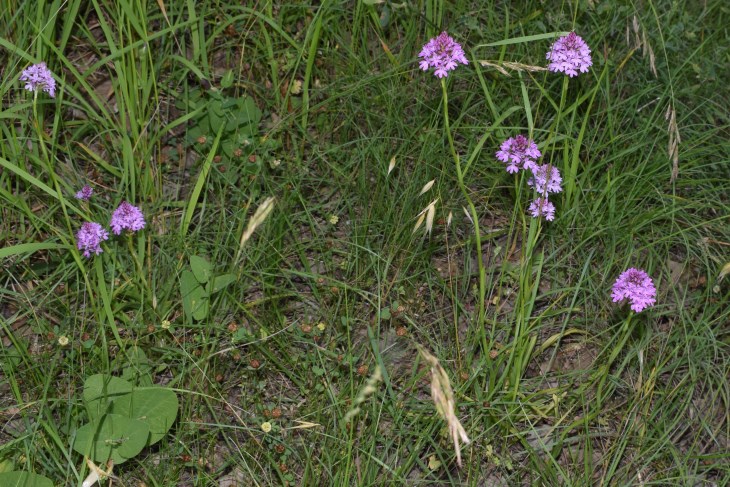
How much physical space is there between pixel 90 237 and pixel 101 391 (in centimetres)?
53

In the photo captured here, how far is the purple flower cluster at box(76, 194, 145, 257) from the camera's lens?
2684mm

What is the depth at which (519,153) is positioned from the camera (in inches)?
107

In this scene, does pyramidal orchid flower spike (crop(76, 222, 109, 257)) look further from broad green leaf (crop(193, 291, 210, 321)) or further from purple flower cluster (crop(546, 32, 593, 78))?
purple flower cluster (crop(546, 32, 593, 78))

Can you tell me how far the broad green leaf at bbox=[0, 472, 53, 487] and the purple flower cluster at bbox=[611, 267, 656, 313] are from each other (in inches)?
69.5

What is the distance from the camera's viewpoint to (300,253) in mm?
2854

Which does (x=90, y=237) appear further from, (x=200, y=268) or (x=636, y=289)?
(x=636, y=289)

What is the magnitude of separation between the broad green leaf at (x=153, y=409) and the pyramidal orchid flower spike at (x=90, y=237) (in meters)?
0.53

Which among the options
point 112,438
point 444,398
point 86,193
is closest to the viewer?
point 444,398

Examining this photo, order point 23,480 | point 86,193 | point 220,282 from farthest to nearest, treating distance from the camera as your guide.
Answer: point 86,193 → point 220,282 → point 23,480

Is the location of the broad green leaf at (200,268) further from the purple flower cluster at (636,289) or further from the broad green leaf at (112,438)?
the purple flower cluster at (636,289)

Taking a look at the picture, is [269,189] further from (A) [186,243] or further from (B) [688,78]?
(B) [688,78]

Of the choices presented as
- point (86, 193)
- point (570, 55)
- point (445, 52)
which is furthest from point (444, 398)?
point (86, 193)

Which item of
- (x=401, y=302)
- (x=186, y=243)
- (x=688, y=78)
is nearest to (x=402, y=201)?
(x=401, y=302)

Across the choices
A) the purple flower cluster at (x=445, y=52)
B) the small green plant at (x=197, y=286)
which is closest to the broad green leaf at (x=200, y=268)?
the small green plant at (x=197, y=286)
